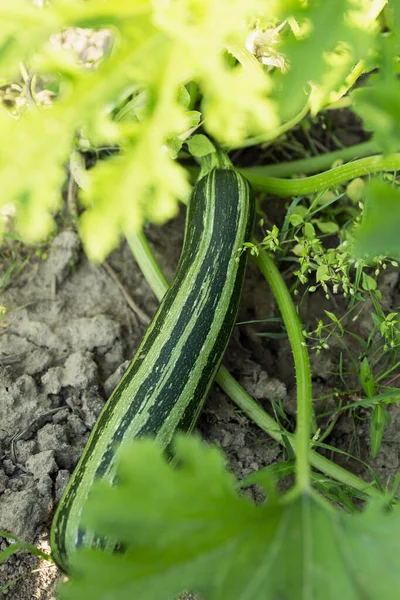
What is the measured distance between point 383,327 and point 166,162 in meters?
1.20

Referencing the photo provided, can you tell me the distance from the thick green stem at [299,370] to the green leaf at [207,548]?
0.73 ft

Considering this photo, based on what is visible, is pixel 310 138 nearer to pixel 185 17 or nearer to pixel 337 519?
pixel 185 17

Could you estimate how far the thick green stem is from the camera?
1845 mm

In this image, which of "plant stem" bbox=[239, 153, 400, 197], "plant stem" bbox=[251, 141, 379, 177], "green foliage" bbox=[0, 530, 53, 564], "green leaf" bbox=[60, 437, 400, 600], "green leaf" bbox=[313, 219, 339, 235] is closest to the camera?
"green leaf" bbox=[60, 437, 400, 600]

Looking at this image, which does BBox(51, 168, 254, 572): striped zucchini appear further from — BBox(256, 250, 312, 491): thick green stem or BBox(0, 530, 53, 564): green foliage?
BBox(256, 250, 312, 491): thick green stem

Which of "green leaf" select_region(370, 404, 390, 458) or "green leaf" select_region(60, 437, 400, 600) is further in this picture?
"green leaf" select_region(370, 404, 390, 458)

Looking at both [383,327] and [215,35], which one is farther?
[383,327]

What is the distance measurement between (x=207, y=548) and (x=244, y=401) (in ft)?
3.47

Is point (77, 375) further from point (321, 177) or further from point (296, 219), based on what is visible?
point (321, 177)

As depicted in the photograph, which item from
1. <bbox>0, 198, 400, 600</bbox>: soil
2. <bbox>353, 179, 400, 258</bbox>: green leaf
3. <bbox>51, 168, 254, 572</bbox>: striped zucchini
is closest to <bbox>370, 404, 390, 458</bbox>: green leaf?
<bbox>0, 198, 400, 600</bbox>: soil

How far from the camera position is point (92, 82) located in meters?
1.51

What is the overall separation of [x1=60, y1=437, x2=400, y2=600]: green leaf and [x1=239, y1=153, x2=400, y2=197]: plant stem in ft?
3.71

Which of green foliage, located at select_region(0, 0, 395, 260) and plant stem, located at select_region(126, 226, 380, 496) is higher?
green foliage, located at select_region(0, 0, 395, 260)

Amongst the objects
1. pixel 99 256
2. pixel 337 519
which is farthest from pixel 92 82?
pixel 337 519
